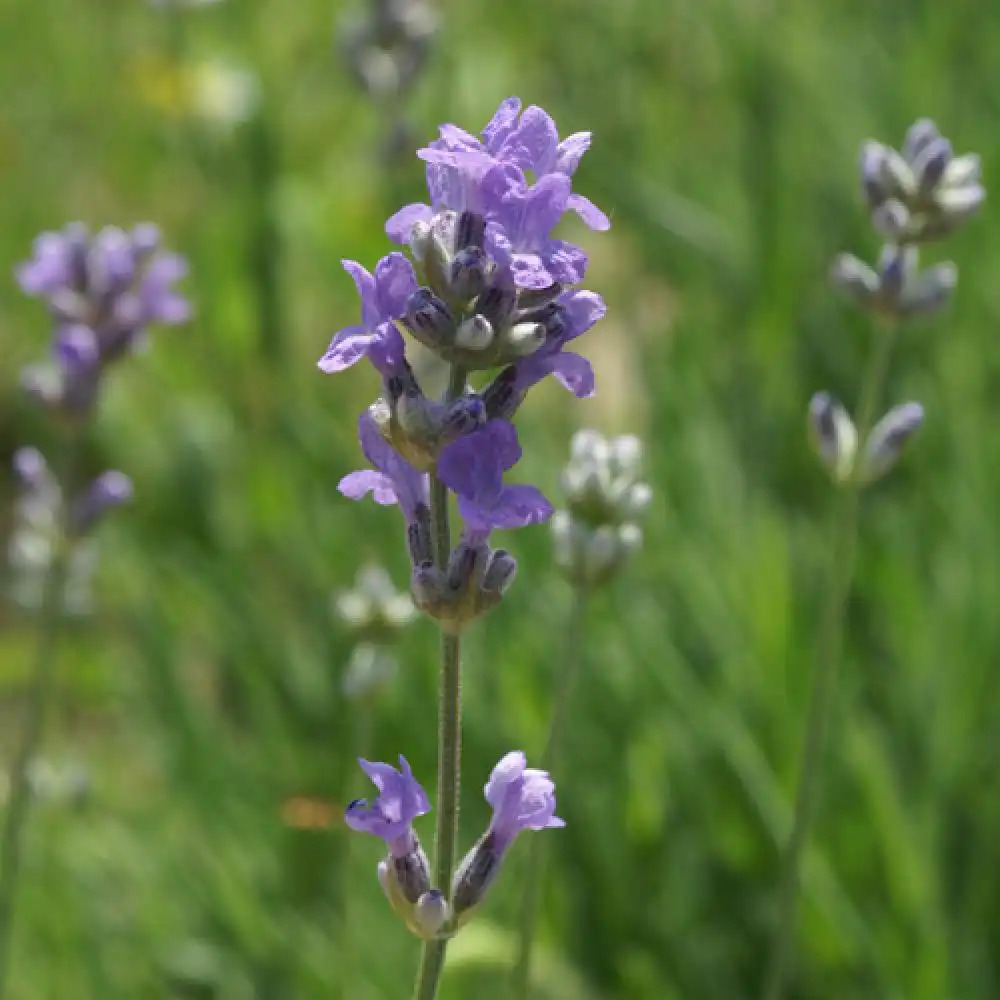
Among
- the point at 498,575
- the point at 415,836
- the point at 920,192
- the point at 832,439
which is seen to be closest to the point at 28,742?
the point at 415,836

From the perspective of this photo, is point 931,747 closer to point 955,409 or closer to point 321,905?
point 955,409

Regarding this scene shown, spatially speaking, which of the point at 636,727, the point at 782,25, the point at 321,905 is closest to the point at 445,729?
the point at 636,727

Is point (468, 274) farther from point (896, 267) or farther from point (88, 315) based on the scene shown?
point (88, 315)

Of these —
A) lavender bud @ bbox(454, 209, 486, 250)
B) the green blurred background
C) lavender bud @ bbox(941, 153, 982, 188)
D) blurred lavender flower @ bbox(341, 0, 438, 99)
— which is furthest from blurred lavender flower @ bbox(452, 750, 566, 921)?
blurred lavender flower @ bbox(341, 0, 438, 99)

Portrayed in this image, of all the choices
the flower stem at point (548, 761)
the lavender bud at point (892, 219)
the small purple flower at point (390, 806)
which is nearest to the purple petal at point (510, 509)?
the small purple flower at point (390, 806)

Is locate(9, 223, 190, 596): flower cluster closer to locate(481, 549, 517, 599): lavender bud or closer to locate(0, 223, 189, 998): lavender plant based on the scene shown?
locate(0, 223, 189, 998): lavender plant

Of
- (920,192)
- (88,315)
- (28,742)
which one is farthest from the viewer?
(88,315)
